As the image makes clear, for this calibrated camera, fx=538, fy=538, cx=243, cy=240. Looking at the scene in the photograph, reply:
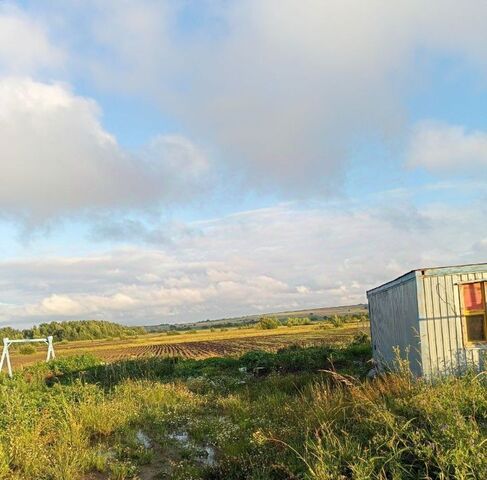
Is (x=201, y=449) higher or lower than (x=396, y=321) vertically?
lower

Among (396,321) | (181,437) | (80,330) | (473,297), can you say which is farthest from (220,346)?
(80,330)

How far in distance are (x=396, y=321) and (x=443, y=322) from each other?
233cm

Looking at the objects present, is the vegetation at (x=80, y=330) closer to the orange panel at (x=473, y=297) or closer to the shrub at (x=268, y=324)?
the shrub at (x=268, y=324)

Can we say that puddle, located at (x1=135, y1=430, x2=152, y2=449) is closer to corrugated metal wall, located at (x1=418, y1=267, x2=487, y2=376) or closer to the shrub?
corrugated metal wall, located at (x1=418, y1=267, x2=487, y2=376)

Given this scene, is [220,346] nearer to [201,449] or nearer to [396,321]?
[396,321]

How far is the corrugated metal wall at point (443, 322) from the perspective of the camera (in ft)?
37.9

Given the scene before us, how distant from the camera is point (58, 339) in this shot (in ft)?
325

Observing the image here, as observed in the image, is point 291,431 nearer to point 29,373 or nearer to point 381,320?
point 381,320

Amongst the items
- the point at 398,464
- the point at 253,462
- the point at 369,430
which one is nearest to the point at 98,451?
the point at 253,462

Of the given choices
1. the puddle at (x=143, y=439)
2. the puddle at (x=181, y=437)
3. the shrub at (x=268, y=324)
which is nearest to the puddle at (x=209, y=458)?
the puddle at (x=181, y=437)

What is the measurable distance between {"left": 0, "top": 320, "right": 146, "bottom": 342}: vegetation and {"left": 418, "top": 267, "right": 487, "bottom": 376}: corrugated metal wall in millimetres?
95485

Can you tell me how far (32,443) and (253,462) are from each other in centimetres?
323

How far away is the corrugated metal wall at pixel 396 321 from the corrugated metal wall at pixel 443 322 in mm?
220

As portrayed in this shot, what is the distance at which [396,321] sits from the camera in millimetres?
13938
